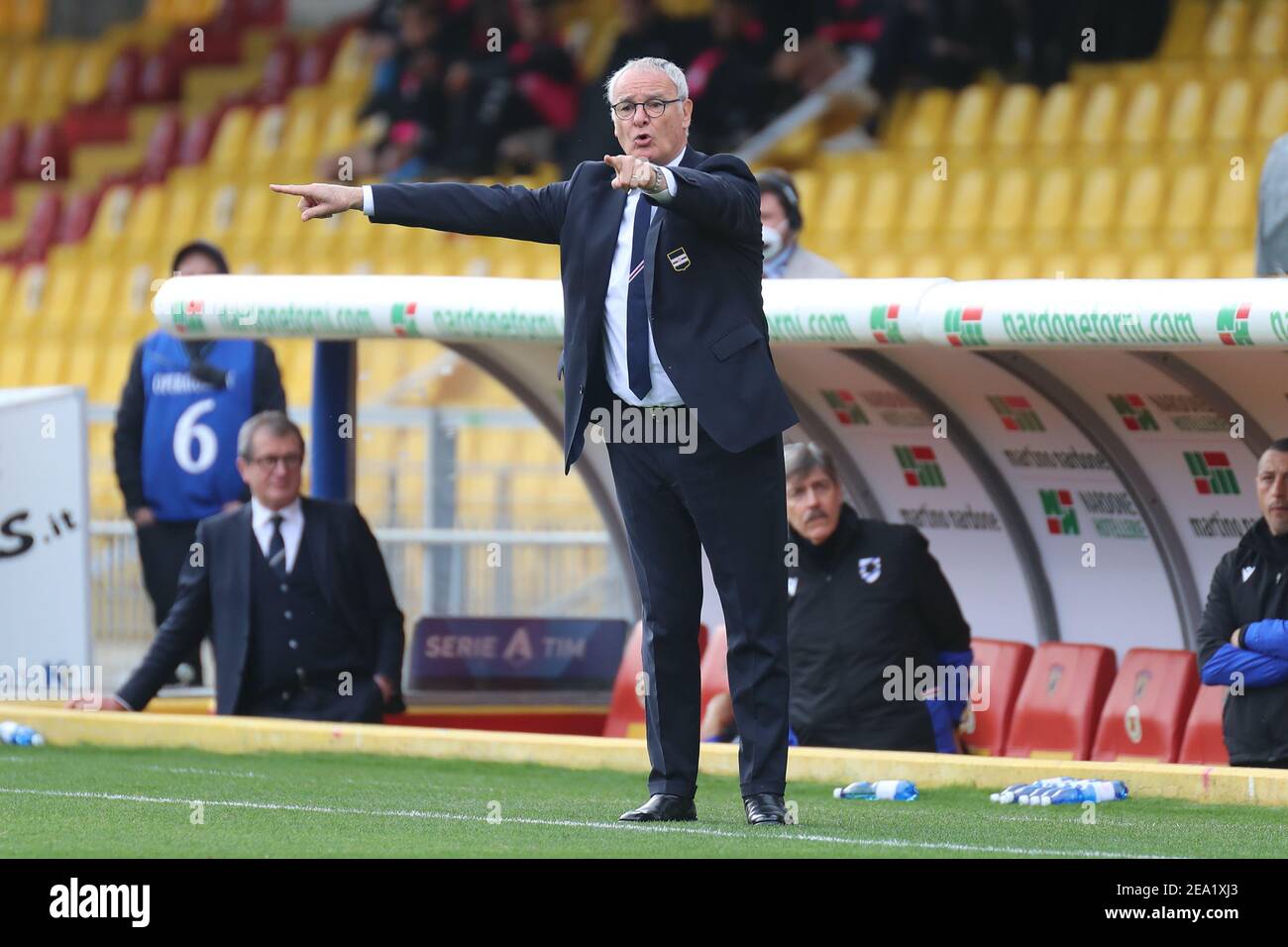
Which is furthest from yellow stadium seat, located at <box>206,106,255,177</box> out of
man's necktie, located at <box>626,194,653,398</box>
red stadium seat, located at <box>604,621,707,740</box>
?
man's necktie, located at <box>626,194,653,398</box>

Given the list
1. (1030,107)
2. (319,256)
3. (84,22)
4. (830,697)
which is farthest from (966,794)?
(84,22)

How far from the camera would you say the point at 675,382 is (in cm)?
611

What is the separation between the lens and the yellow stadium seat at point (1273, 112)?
14547mm

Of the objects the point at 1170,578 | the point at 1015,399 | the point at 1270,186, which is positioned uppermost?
the point at 1270,186

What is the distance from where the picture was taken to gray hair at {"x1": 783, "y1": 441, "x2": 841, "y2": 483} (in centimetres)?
834

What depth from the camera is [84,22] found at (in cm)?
2445

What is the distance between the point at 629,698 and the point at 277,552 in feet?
4.75

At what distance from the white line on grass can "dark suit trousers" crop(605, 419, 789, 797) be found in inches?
8.3

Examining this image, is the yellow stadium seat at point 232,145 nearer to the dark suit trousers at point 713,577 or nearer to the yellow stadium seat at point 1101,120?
the yellow stadium seat at point 1101,120

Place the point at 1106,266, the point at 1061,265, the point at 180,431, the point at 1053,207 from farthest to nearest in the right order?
the point at 1053,207 → the point at 1061,265 → the point at 1106,266 → the point at 180,431

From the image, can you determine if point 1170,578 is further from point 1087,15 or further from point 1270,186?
point 1087,15

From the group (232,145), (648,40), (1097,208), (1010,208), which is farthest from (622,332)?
(232,145)

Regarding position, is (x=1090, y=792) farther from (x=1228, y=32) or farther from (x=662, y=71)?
(x=1228, y=32)
